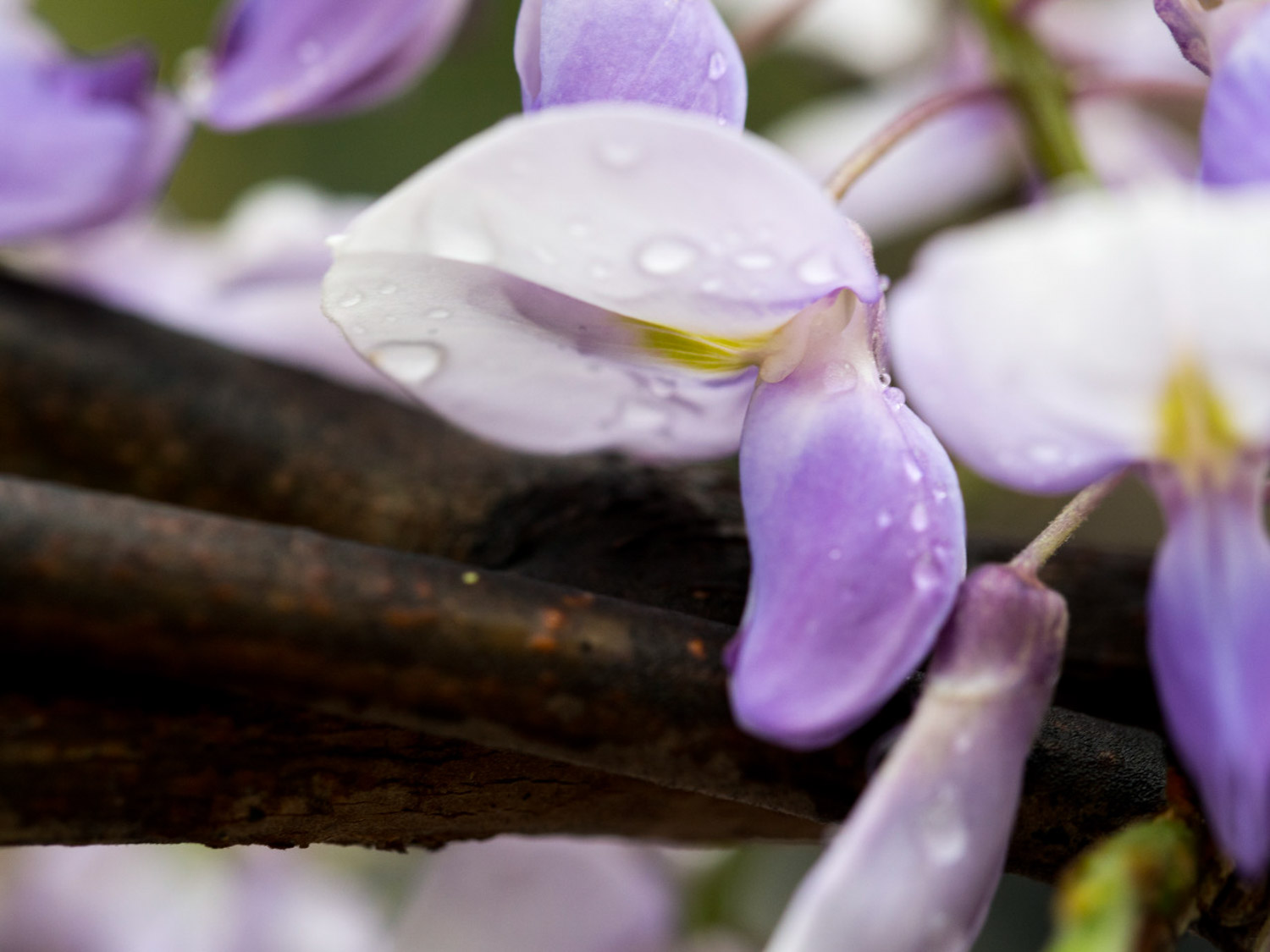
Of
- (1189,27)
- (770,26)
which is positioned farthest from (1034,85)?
(1189,27)

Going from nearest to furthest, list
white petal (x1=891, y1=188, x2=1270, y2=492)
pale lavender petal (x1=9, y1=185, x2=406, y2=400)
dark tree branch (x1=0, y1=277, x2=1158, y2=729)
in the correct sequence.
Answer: white petal (x1=891, y1=188, x2=1270, y2=492) → dark tree branch (x1=0, y1=277, x2=1158, y2=729) → pale lavender petal (x1=9, y1=185, x2=406, y2=400)

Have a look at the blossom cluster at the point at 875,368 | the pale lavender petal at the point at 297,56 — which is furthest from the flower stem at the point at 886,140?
the pale lavender petal at the point at 297,56

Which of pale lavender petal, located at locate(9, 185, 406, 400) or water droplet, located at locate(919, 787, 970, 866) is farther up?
water droplet, located at locate(919, 787, 970, 866)

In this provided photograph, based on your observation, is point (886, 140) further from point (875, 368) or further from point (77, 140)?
point (77, 140)

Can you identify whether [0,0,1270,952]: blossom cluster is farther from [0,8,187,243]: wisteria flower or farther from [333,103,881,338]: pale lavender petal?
[0,8,187,243]: wisteria flower

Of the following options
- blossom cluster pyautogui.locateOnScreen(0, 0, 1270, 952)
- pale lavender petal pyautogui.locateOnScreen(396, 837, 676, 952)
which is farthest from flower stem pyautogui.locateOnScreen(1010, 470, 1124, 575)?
pale lavender petal pyautogui.locateOnScreen(396, 837, 676, 952)

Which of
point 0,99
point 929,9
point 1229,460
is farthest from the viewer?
point 929,9

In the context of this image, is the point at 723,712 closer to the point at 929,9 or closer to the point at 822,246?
the point at 822,246

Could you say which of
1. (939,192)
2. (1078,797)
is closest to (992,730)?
(1078,797)
